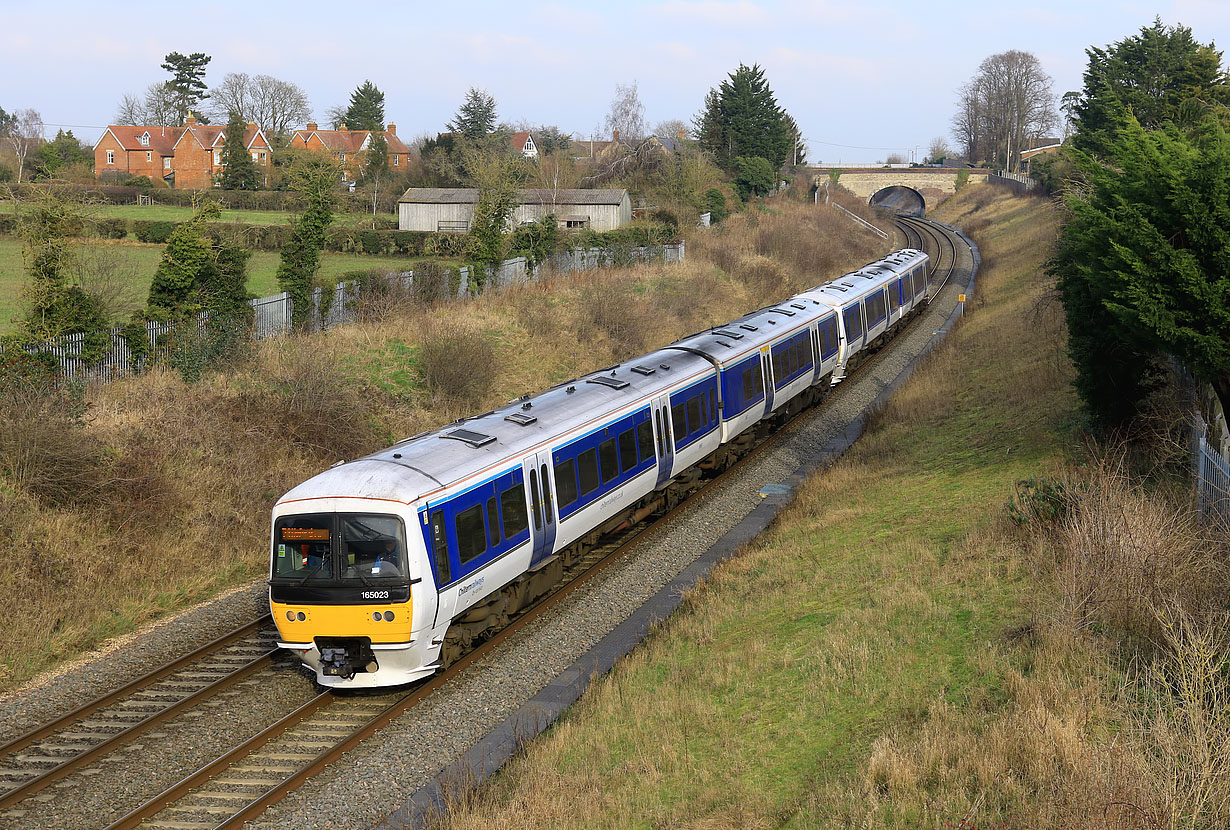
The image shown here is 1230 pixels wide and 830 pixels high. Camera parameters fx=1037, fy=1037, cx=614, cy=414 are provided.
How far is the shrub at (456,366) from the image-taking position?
25188 millimetres

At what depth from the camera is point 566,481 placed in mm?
14773

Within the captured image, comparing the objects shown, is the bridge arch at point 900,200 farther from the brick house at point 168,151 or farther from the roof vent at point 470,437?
the roof vent at point 470,437

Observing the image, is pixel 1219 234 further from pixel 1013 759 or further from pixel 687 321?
pixel 687 321

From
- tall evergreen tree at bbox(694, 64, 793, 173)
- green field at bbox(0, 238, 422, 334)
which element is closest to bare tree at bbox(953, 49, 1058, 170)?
tall evergreen tree at bbox(694, 64, 793, 173)

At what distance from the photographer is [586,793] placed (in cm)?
905

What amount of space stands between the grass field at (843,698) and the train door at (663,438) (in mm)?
2096

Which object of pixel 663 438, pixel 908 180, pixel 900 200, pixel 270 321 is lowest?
pixel 663 438

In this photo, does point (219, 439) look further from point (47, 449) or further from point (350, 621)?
point (350, 621)

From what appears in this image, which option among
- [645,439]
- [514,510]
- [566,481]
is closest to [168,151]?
[645,439]

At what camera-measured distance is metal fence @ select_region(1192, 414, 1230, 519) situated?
11.0 m

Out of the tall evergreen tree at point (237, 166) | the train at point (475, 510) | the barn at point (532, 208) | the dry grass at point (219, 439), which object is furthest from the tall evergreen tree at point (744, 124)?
the train at point (475, 510)

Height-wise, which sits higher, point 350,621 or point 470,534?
point 470,534

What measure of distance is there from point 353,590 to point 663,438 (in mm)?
7906

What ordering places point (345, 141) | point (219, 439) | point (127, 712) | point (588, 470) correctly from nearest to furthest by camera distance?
point (127, 712)
point (588, 470)
point (219, 439)
point (345, 141)
